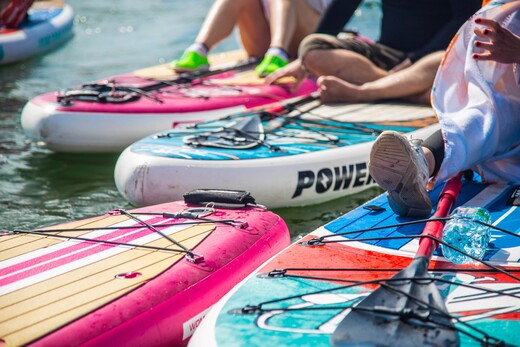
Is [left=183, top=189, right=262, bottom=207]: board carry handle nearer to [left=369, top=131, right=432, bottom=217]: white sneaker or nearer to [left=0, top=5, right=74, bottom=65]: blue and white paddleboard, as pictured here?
[left=369, top=131, right=432, bottom=217]: white sneaker

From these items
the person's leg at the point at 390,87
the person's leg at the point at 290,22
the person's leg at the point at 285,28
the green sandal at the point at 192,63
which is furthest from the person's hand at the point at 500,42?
the green sandal at the point at 192,63

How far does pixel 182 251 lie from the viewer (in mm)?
2891

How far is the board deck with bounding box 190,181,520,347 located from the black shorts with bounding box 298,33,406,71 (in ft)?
7.25

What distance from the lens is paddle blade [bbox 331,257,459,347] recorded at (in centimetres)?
216

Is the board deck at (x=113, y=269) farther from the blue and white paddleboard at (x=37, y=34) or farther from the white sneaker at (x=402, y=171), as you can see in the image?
the blue and white paddleboard at (x=37, y=34)

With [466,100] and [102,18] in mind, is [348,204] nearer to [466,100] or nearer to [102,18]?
[466,100]

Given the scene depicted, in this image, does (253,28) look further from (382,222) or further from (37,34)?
(382,222)

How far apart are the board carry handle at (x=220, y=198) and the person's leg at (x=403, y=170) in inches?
22.8

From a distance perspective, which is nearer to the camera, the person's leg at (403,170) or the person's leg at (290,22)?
the person's leg at (403,170)

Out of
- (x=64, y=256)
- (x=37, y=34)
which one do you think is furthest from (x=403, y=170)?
(x=37, y=34)

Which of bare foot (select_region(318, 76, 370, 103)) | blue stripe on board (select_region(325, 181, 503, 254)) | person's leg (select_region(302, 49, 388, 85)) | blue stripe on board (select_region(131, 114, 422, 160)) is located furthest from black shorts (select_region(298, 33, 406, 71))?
blue stripe on board (select_region(325, 181, 503, 254))

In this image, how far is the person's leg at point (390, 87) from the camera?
15.7ft

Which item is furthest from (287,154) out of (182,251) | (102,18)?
(102,18)

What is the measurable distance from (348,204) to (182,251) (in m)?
1.68
